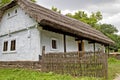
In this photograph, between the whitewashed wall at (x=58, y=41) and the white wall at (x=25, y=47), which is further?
the whitewashed wall at (x=58, y=41)

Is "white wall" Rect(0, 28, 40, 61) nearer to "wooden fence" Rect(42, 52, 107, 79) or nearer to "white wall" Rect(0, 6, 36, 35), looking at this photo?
"white wall" Rect(0, 6, 36, 35)

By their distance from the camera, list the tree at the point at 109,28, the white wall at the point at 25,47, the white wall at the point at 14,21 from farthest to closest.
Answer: the tree at the point at 109,28, the white wall at the point at 14,21, the white wall at the point at 25,47

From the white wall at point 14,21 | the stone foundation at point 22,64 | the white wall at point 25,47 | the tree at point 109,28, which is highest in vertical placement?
the tree at point 109,28

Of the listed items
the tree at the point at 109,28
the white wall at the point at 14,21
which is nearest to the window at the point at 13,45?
the white wall at the point at 14,21

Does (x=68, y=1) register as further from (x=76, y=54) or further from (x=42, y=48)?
(x=76, y=54)

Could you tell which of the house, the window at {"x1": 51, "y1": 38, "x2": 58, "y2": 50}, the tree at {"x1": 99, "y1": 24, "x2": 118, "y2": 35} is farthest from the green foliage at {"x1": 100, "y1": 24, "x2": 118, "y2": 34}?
the window at {"x1": 51, "y1": 38, "x2": 58, "y2": 50}

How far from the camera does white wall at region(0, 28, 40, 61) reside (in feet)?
46.5

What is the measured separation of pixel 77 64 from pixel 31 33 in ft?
17.3

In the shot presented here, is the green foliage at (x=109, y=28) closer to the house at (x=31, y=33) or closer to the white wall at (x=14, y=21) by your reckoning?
the house at (x=31, y=33)

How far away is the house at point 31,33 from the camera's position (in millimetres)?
14023

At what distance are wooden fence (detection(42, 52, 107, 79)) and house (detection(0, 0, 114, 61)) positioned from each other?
78.8 inches

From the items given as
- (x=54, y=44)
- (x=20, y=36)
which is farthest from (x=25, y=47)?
(x=54, y=44)

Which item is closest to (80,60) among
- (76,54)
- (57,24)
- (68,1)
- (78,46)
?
(76,54)

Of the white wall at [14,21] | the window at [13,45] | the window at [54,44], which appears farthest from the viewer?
the window at [13,45]
